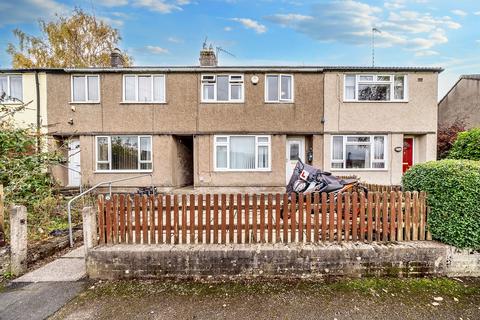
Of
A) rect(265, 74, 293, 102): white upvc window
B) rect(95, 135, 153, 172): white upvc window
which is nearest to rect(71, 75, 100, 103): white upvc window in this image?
rect(95, 135, 153, 172): white upvc window

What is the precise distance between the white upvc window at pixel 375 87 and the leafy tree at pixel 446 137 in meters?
4.43

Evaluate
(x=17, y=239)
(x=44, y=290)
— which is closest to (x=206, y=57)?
(x=17, y=239)

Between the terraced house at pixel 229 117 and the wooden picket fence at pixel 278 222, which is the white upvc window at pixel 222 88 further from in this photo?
the wooden picket fence at pixel 278 222

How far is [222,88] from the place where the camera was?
11016mm

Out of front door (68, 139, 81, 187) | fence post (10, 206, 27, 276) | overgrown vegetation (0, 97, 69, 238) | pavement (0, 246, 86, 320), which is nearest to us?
pavement (0, 246, 86, 320)

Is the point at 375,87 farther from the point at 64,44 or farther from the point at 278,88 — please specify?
the point at 64,44

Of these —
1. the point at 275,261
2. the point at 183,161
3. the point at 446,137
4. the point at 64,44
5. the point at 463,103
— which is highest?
the point at 64,44

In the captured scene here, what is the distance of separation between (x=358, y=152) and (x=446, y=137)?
6093mm

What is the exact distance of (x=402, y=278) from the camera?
3592mm

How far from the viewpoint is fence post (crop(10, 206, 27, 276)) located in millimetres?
3820

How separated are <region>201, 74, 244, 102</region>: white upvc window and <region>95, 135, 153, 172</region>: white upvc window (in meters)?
3.36

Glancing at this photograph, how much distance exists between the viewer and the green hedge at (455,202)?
3535mm

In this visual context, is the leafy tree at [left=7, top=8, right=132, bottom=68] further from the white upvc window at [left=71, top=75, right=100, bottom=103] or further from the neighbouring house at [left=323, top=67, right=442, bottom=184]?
the neighbouring house at [left=323, top=67, right=442, bottom=184]

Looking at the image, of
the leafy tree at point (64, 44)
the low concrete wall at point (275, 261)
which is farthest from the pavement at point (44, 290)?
the leafy tree at point (64, 44)
